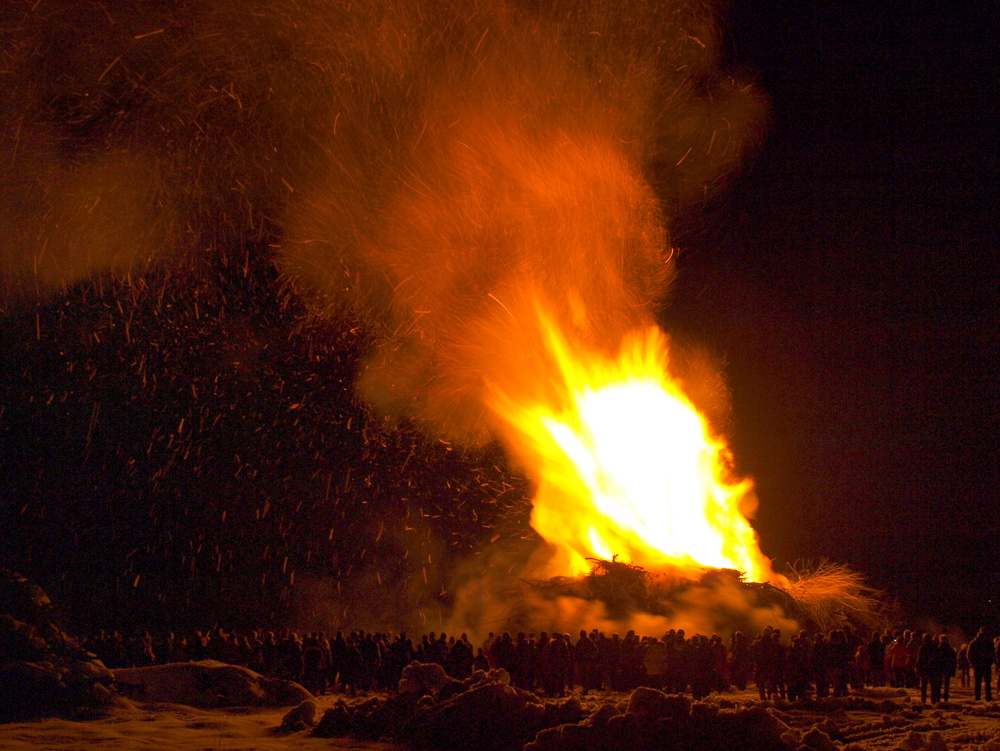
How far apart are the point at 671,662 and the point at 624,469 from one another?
8.17 meters

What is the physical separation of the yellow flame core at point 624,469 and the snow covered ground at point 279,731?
8.41 m

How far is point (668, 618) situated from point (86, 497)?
19042mm

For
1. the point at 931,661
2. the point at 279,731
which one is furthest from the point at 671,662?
the point at 279,731

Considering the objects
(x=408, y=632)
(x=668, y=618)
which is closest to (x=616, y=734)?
(x=668, y=618)

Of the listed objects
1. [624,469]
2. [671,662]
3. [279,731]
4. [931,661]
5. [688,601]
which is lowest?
[279,731]

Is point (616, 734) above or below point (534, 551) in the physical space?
below

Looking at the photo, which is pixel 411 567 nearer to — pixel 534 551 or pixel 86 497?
pixel 534 551

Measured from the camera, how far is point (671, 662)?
535 inches

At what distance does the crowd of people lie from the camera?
12727 millimetres

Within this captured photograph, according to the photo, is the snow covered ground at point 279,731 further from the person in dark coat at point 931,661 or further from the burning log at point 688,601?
the burning log at point 688,601

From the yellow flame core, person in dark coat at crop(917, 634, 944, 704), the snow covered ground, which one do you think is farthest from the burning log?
person in dark coat at crop(917, 634, 944, 704)

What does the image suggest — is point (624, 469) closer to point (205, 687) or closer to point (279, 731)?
point (205, 687)

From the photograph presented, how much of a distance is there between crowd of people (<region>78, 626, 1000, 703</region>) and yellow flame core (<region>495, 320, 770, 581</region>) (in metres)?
4.59

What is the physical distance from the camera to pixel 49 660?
12.2 m
